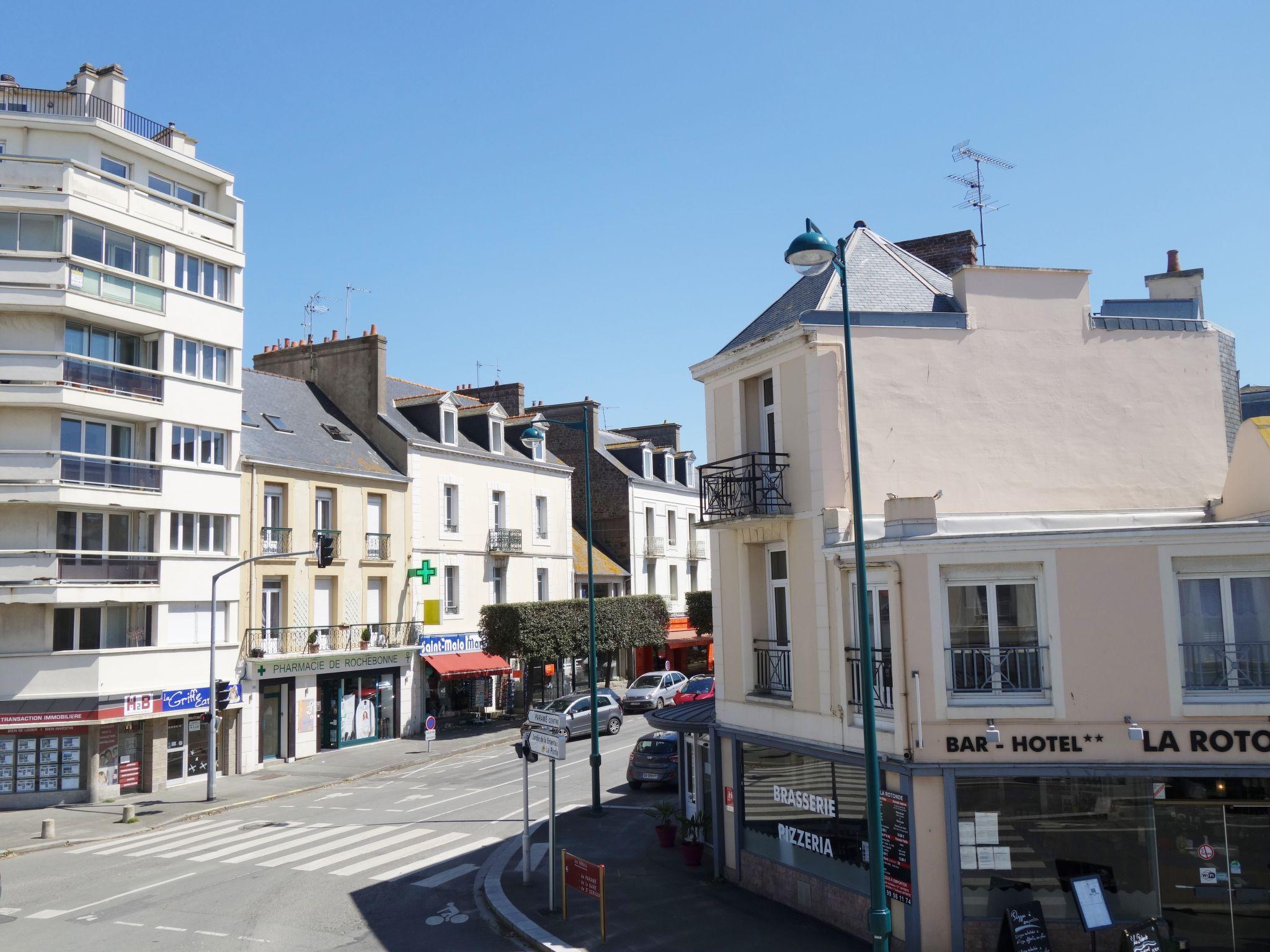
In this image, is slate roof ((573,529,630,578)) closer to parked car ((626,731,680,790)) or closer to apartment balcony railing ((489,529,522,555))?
apartment balcony railing ((489,529,522,555))

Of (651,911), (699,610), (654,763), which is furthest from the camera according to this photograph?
(699,610)

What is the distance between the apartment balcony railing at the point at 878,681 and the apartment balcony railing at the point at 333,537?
2134 cm

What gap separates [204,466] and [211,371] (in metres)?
2.84

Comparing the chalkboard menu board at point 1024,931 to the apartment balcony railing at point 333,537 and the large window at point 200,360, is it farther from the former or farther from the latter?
the large window at point 200,360

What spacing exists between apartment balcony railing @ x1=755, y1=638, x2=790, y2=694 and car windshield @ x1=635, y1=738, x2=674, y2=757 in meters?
9.72

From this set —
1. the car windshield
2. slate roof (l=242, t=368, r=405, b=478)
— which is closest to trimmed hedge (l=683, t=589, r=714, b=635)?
slate roof (l=242, t=368, r=405, b=478)

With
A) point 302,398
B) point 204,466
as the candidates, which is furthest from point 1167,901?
point 302,398

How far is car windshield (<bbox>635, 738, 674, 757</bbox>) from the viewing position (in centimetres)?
2480

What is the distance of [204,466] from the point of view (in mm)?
28281

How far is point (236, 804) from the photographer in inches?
984

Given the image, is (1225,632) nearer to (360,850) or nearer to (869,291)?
(869,291)

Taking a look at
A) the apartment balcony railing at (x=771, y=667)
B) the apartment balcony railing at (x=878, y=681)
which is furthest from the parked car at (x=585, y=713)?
the apartment balcony railing at (x=878, y=681)

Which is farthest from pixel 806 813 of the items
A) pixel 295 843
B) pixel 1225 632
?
pixel 295 843

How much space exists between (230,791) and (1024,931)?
21487 millimetres
